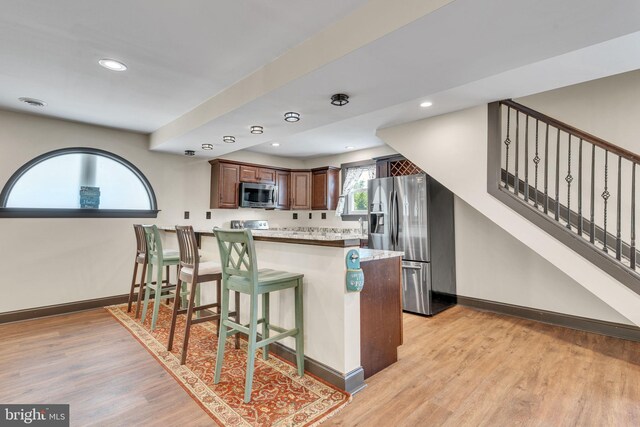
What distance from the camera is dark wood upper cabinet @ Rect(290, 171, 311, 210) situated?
5.99 m

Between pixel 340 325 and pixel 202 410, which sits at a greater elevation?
pixel 340 325

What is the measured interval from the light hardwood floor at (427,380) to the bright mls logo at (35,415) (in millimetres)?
59

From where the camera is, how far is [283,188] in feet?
19.5

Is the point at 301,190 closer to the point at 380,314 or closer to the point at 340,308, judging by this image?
the point at 380,314

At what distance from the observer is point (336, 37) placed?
1920 millimetres

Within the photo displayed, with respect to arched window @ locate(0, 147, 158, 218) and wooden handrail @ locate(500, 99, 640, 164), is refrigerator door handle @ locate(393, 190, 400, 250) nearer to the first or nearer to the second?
wooden handrail @ locate(500, 99, 640, 164)

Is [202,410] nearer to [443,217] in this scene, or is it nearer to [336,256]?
[336,256]

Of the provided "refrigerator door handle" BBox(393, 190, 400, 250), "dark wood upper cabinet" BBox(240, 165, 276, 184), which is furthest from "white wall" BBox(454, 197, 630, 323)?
"dark wood upper cabinet" BBox(240, 165, 276, 184)

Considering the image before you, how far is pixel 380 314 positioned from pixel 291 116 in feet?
6.64

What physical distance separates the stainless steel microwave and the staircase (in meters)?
2.60

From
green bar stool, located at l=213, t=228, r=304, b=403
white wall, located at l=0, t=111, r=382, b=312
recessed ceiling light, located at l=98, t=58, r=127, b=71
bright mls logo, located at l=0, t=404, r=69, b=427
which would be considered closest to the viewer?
bright mls logo, located at l=0, t=404, r=69, b=427

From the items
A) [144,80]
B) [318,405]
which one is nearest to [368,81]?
[144,80]

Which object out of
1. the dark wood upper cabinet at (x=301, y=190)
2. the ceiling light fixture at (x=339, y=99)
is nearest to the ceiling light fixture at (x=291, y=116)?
the ceiling light fixture at (x=339, y=99)

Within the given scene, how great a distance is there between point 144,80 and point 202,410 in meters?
2.69
